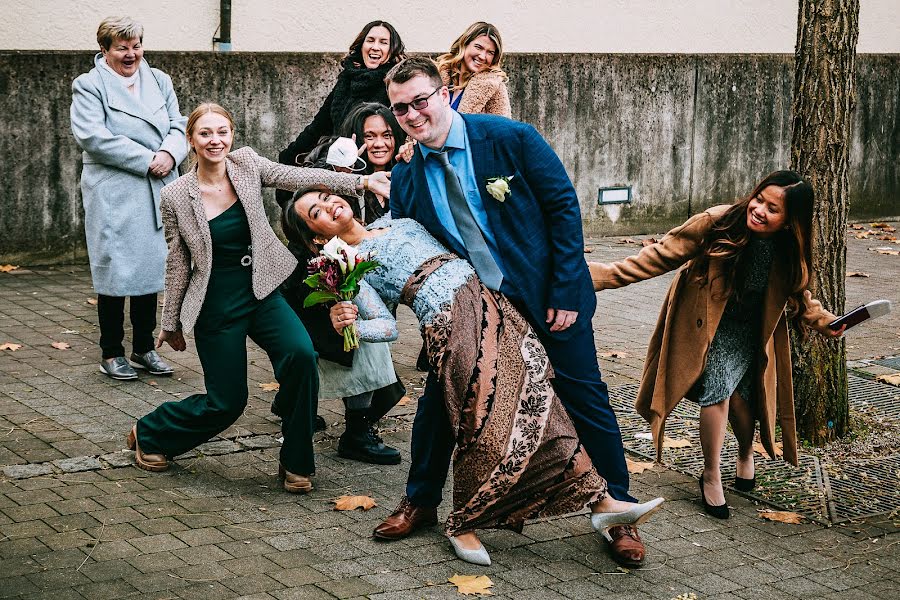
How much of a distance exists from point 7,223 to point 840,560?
315 inches

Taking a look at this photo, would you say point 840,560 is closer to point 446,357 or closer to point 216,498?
point 446,357

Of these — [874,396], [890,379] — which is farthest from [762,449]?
[890,379]

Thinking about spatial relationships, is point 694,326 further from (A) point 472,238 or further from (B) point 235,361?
(B) point 235,361

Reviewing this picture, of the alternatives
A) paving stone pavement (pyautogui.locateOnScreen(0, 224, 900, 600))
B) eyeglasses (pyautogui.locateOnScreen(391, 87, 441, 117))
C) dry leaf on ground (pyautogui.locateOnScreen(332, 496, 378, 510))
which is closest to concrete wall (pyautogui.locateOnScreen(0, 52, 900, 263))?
paving stone pavement (pyautogui.locateOnScreen(0, 224, 900, 600))

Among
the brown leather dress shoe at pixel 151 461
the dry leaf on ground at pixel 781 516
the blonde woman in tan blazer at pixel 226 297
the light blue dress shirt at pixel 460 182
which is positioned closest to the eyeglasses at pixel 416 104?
the light blue dress shirt at pixel 460 182

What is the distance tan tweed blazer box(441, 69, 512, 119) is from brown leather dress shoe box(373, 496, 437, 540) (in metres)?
3.65

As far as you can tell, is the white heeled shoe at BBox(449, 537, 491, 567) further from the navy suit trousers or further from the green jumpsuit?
the green jumpsuit

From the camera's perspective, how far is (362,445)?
6.42 metres

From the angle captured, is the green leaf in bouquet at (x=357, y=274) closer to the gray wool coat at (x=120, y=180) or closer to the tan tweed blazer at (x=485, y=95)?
the gray wool coat at (x=120, y=180)

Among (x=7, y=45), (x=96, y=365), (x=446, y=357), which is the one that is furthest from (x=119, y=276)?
(x=7, y=45)

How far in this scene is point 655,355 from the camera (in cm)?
607

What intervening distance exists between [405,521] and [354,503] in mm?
451

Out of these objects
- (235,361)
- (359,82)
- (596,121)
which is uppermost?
(359,82)

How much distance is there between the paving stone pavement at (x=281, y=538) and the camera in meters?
4.89
